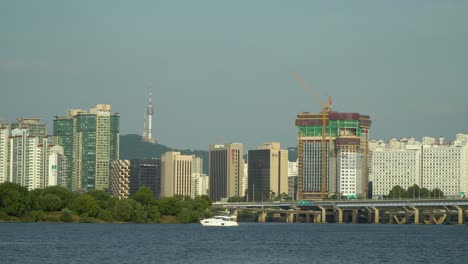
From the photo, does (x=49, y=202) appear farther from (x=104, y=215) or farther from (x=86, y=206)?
(x=104, y=215)

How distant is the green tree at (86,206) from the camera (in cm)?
18812

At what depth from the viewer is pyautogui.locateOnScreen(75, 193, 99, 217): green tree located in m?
188

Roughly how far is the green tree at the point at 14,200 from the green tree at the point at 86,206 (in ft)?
37.1

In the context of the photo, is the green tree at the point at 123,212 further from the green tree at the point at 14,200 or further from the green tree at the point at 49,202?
the green tree at the point at 14,200

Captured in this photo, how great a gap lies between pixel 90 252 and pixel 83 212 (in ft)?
291

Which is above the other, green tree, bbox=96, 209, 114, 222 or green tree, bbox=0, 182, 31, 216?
green tree, bbox=0, 182, 31, 216

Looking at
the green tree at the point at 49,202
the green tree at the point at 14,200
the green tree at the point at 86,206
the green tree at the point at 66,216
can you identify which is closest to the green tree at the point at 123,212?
the green tree at the point at 86,206

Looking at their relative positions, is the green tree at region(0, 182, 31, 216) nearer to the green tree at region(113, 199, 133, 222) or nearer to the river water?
the green tree at region(113, 199, 133, 222)

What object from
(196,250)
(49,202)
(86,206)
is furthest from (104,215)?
(196,250)

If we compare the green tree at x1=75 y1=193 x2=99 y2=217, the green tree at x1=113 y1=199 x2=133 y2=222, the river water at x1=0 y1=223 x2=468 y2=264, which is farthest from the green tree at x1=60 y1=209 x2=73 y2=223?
the river water at x1=0 y1=223 x2=468 y2=264

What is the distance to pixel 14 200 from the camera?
17388 centimetres

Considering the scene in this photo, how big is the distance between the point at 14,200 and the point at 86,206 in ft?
56.9

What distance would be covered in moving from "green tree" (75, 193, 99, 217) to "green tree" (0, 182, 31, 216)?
1132 cm

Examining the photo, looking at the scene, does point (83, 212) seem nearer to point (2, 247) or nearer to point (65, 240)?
point (65, 240)
